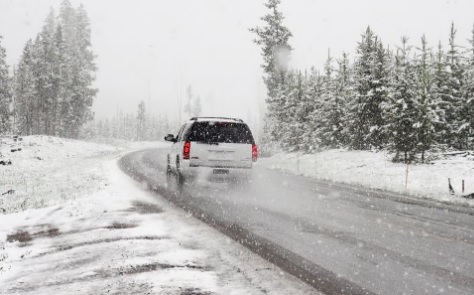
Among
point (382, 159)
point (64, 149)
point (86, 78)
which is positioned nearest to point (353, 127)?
point (382, 159)

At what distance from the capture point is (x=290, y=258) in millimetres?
6191

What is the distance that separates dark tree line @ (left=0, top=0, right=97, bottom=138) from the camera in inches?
2180

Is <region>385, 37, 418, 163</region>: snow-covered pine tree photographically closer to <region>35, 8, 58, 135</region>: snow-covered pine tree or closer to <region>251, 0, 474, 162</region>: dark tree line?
<region>251, 0, 474, 162</region>: dark tree line

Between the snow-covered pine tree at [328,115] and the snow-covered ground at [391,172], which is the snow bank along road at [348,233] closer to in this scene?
the snow-covered ground at [391,172]

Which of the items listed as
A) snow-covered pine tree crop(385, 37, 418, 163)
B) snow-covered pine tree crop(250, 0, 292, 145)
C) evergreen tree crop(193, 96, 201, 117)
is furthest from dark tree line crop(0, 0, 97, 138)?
evergreen tree crop(193, 96, 201, 117)

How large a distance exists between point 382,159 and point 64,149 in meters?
24.8

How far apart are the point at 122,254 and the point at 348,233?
3.65 m

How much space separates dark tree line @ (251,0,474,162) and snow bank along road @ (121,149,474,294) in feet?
40.7

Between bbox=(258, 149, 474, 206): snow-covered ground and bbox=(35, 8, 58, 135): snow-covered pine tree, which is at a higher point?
bbox=(35, 8, 58, 135): snow-covered pine tree

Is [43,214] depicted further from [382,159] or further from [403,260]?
[382,159]

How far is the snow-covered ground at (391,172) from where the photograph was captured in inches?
703

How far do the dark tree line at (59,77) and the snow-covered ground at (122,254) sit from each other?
4067cm

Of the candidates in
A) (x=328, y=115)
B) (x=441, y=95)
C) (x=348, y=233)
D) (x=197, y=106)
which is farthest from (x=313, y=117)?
(x=197, y=106)

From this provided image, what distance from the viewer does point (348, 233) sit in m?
7.73
